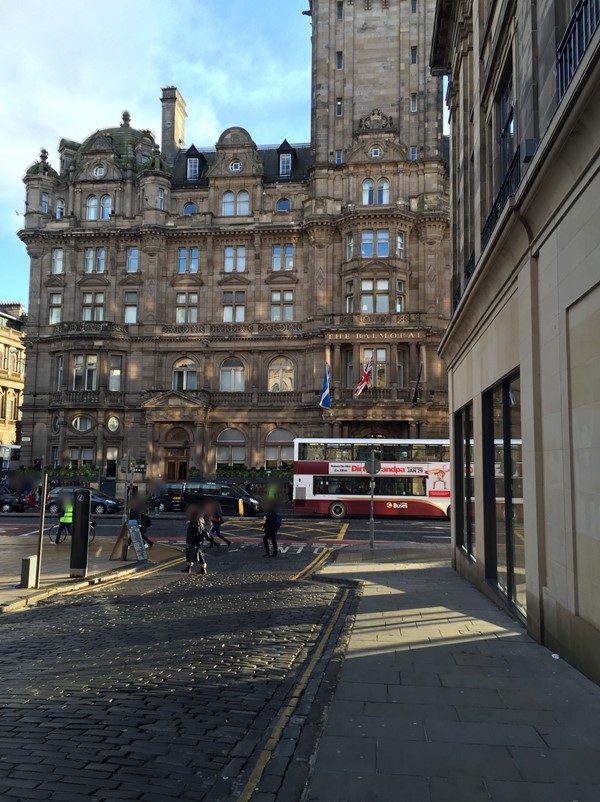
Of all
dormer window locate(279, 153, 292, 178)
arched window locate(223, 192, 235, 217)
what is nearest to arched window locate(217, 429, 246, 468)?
arched window locate(223, 192, 235, 217)

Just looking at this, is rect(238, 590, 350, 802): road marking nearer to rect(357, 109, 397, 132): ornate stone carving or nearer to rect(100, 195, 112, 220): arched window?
rect(357, 109, 397, 132): ornate stone carving

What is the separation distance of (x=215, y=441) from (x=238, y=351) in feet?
23.7

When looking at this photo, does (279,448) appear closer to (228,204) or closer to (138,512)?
(228,204)

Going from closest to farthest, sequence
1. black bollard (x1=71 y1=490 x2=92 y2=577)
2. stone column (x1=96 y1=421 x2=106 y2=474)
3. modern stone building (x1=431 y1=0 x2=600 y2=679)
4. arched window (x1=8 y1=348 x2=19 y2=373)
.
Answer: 1. modern stone building (x1=431 y1=0 x2=600 y2=679)
2. black bollard (x1=71 y1=490 x2=92 y2=577)
3. stone column (x1=96 y1=421 x2=106 y2=474)
4. arched window (x1=8 y1=348 x2=19 y2=373)

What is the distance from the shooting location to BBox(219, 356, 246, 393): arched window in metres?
49.6

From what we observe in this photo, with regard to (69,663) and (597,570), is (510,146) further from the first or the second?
(69,663)

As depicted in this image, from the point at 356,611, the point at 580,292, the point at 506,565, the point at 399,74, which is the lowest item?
the point at 356,611

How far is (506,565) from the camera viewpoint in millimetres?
11250

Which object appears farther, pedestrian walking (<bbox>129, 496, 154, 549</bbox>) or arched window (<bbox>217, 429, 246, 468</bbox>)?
arched window (<bbox>217, 429, 246, 468</bbox>)

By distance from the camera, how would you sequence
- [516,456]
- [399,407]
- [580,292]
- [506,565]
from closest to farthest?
1. [580,292]
2. [516,456]
3. [506,565]
4. [399,407]

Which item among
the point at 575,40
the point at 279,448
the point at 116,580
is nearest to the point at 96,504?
the point at 279,448

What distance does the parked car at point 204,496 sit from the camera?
36.0 metres

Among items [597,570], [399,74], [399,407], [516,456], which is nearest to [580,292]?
[597,570]

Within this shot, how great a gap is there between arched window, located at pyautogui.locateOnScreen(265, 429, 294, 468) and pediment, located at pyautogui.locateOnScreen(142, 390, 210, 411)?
5662 millimetres
